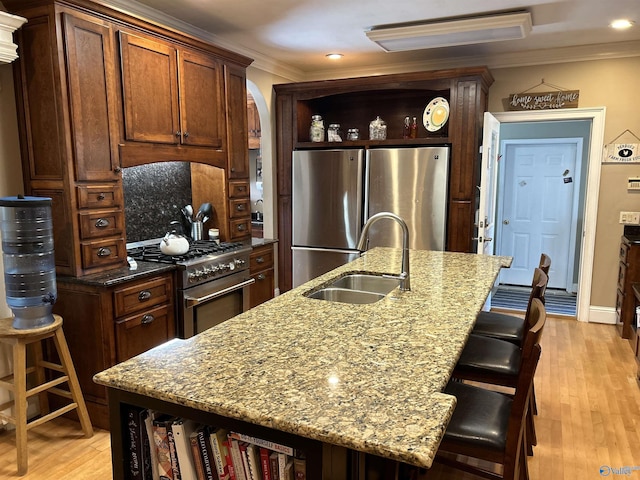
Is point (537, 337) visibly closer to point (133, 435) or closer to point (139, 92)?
point (133, 435)

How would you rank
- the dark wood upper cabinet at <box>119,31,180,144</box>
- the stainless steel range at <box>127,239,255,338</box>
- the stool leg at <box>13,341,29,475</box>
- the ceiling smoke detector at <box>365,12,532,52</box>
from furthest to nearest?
the ceiling smoke detector at <box>365,12,532,52</box> < the stainless steel range at <box>127,239,255,338</box> < the dark wood upper cabinet at <box>119,31,180,144</box> < the stool leg at <box>13,341,29,475</box>

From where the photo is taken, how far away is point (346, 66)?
4941 millimetres

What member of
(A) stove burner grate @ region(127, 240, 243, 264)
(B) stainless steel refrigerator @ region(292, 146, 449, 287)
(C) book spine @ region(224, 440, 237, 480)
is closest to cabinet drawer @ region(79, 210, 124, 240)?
(A) stove burner grate @ region(127, 240, 243, 264)

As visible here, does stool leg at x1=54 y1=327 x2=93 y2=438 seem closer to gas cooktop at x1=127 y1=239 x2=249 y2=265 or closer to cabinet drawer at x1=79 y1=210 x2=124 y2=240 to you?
cabinet drawer at x1=79 y1=210 x2=124 y2=240

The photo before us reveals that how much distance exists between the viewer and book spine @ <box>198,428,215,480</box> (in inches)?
49.4

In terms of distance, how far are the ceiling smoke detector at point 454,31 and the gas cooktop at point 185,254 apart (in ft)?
6.53

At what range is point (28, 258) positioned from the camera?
2.31 meters

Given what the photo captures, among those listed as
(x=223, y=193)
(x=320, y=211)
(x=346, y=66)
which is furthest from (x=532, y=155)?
(x=223, y=193)

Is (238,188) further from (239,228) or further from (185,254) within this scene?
(185,254)

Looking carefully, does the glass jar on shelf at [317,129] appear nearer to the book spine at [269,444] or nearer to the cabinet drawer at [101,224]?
the cabinet drawer at [101,224]

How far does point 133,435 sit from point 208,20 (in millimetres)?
Result: 3035

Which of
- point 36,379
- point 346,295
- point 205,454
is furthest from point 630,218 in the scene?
point 36,379

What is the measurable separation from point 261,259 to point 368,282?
4.96ft

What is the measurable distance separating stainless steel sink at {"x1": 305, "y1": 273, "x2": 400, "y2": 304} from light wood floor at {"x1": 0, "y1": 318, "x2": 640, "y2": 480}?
89 cm
